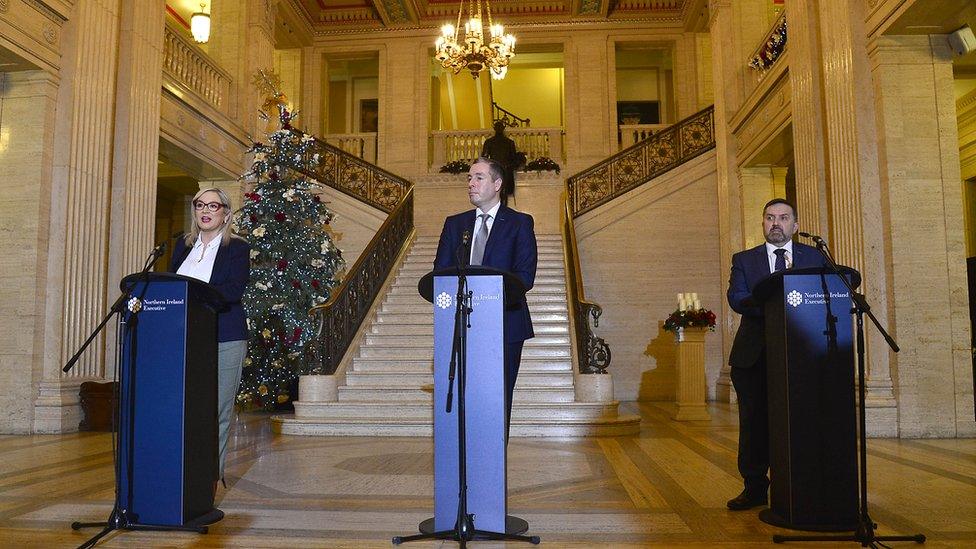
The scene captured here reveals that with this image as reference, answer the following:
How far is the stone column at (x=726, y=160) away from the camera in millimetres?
11594

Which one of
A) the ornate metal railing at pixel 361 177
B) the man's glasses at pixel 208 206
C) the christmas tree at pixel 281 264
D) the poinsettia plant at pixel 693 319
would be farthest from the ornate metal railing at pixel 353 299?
the man's glasses at pixel 208 206

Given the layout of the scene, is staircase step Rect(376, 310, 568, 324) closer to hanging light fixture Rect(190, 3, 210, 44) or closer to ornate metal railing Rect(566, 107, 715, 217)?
ornate metal railing Rect(566, 107, 715, 217)

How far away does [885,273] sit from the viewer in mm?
6918

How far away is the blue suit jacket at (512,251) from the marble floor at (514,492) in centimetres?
93

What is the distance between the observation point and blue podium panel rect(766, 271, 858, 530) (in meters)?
3.28

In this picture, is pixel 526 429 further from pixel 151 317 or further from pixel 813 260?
pixel 151 317

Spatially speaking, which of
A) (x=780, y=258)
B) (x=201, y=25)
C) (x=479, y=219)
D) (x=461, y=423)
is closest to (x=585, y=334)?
(x=780, y=258)

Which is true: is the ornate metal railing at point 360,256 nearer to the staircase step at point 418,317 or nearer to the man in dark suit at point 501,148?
the staircase step at point 418,317

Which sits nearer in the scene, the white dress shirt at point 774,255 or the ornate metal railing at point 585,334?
the white dress shirt at point 774,255

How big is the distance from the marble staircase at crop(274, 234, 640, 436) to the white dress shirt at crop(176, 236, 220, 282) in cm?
377

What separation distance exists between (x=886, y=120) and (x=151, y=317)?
6.47 meters

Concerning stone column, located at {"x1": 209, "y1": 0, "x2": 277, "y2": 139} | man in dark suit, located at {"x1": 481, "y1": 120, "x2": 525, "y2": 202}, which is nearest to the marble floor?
stone column, located at {"x1": 209, "y1": 0, "x2": 277, "y2": 139}

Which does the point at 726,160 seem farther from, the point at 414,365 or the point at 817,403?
the point at 817,403

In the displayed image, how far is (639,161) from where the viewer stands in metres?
13.3
